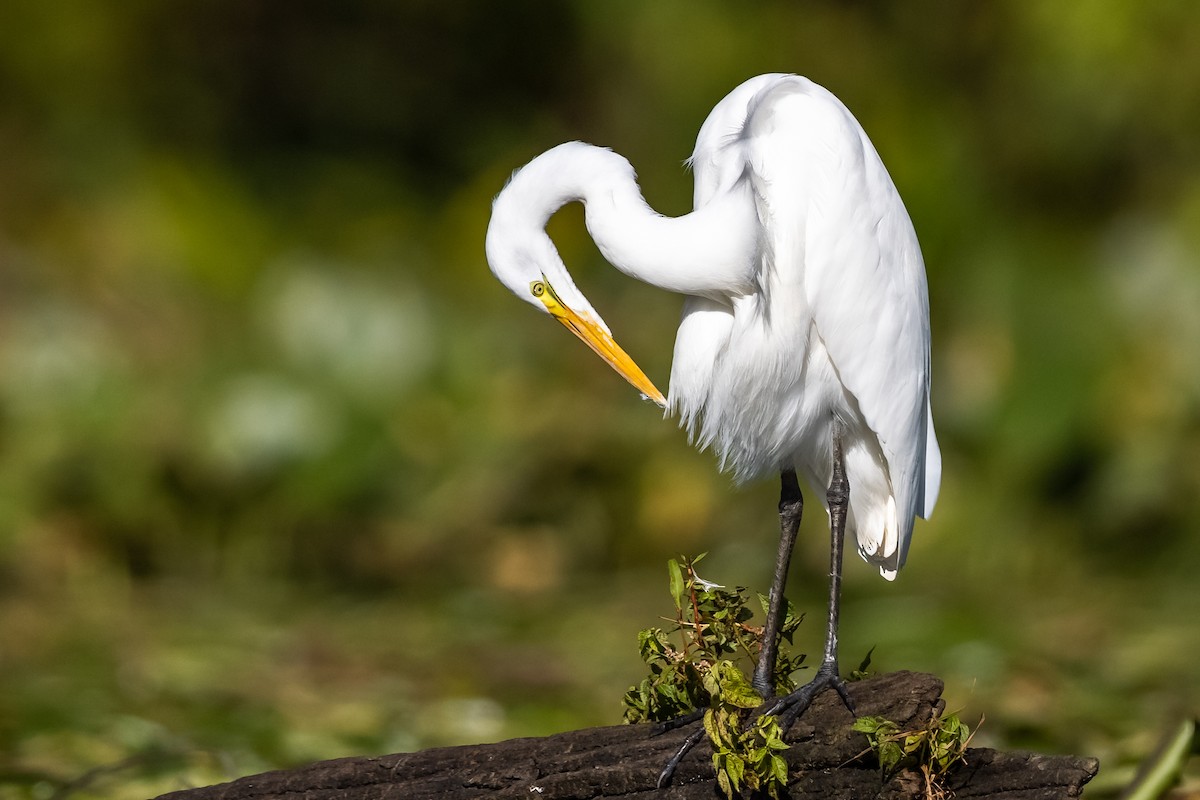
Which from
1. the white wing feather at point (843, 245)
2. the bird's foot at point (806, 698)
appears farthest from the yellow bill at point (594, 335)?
the bird's foot at point (806, 698)

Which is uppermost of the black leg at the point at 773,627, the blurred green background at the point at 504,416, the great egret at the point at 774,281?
the blurred green background at the point at 504,416

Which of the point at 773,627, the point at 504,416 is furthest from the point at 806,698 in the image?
the point at 504,416

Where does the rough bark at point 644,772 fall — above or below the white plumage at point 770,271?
below

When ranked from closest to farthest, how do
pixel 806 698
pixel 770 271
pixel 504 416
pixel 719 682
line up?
1. pixel 719 682
2. pixel 806 698
3. pixel 770 271
4. pixel 504 416

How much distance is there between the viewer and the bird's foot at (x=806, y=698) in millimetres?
1761

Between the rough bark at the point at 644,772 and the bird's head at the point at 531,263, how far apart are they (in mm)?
514

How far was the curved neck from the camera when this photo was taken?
1.81 meters

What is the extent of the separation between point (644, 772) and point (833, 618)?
41 centimetres

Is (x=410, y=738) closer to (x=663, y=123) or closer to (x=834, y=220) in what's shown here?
(x=834, y=220)

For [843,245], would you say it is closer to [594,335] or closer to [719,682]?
[594,335]

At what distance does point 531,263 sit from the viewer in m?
1.88

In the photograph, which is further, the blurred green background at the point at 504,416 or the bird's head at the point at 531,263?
the blurred green background at the point at 504,416

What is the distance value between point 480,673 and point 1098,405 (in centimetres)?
213

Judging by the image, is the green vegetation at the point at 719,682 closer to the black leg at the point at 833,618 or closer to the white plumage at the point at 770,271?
the black leg at the point at 833,618
